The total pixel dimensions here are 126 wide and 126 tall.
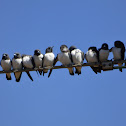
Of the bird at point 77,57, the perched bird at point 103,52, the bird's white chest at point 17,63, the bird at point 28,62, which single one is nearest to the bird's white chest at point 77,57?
the bird at point 77,57

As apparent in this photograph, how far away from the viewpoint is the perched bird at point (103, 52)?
23375mm

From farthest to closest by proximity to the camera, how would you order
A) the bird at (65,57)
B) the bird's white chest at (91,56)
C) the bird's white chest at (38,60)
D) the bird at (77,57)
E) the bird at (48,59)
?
the bird's white chest at (38,60) < the bird at (48,59) < the bird at (65,57) < the bird's white chest at (91,56) < the bird at (77,57)

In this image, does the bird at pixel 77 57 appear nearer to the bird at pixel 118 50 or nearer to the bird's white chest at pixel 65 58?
the bird's white chest at pixel 65 58

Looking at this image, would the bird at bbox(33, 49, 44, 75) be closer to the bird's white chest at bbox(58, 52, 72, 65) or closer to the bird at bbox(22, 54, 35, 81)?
the bird at bbox(22, 54, 35, 81)

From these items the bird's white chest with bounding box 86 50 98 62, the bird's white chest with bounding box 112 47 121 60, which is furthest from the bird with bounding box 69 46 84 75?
the bird's white chest with bounding box 112 47 121 60

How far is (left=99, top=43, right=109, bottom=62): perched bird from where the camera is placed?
23.4m

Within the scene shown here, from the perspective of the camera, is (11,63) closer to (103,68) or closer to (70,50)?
(70,50)

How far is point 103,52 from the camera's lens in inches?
929

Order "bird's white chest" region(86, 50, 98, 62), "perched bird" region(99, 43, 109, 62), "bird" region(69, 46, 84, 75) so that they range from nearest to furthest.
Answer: "perched bird" region(99, 43, 109, 62)
"bird" region(69, 46, 84, 75)
"bird's white chest" region(86, 50, 98, 62)

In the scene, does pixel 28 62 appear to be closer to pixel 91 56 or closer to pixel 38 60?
pixel 38 60

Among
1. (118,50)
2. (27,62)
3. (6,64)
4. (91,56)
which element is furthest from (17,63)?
(118,50)

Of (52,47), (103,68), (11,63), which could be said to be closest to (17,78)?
(11,63)

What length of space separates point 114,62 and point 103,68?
20.9 inches

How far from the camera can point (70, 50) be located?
2520 cm
